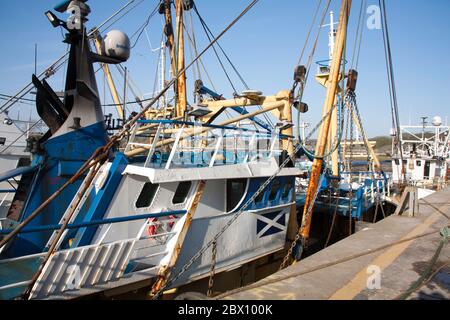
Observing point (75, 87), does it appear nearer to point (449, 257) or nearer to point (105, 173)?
point (105, 173)

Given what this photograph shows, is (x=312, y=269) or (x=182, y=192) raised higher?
(x=182, y=192)

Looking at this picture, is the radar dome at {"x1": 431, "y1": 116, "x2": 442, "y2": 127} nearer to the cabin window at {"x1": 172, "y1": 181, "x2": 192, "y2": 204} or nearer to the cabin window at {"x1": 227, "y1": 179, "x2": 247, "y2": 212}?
the cabin window at {"x1": 227, "y1": 179, "x2": 247, "y2": 212}

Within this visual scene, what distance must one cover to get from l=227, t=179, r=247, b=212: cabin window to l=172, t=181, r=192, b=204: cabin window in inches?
38.4

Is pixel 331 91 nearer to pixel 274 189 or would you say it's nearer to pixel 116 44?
pixel 274 189

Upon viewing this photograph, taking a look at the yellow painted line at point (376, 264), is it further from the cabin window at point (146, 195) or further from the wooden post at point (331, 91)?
the cabin window at point (146, 195)

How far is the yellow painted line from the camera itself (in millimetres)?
4203

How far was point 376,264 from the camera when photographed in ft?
17.6

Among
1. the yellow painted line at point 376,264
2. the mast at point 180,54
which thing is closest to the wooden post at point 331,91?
the yellow painted line at point 376,264

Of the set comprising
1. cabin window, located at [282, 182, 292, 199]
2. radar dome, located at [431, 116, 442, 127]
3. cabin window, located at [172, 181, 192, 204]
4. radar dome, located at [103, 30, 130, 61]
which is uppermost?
radar dome, located at [103, 30, 130, 61]

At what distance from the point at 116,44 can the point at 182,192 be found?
292 centimetres

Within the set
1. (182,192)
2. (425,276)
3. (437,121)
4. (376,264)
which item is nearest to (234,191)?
(182,192)

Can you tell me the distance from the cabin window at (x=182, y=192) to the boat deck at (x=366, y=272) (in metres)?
2.21

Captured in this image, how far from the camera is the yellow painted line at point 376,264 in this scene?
4203mm

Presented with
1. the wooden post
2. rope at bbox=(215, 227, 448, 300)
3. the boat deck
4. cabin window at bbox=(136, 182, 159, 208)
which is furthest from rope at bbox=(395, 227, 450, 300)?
cabin window at bbox=(136, 182, 159, 208)
